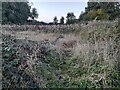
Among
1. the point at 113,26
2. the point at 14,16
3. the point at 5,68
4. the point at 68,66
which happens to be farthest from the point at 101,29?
the point at 14,16

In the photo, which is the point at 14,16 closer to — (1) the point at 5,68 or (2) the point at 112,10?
(2) the point at 112,10

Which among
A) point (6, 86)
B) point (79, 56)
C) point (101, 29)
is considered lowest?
point (6, 86)

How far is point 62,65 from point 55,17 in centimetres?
1090

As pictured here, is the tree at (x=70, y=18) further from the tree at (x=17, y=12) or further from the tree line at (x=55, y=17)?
the tree at (x=17, y=12)

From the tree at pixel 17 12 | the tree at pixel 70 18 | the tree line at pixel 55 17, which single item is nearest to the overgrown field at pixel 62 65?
the tree at pixel 70 18

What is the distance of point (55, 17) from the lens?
16156 mm

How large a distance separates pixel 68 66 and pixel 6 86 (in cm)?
150

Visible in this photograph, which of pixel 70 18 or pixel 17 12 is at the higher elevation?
pixel 17 12

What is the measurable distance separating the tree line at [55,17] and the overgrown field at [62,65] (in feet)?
33.5

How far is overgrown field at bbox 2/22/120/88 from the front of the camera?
14.6 feet

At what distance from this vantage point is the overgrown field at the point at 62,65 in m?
4.45

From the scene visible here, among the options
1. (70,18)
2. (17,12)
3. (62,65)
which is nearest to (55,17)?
(70,18)

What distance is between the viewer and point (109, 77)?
4594 mm

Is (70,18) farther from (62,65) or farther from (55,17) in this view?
(62,65)
